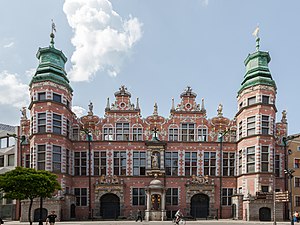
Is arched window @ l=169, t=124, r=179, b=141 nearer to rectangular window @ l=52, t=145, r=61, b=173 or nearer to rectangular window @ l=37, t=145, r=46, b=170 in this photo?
rectangular window @ l=52, t=145, r=61, b=173

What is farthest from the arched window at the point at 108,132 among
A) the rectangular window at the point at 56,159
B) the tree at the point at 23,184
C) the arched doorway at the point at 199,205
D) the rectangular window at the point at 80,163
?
the tree at the point at 23,184

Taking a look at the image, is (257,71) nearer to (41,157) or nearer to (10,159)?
(41,157)

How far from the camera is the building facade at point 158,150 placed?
175 ft

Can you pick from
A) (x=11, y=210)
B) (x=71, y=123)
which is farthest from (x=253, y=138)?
(x=11, y=210)

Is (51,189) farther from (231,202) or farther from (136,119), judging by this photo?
(231,202)

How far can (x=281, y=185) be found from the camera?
56469 mm

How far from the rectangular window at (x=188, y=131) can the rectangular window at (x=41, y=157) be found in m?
18.5

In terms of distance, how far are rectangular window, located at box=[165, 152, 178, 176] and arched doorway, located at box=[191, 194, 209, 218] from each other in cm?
423

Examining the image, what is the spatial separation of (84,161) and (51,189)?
618 inches

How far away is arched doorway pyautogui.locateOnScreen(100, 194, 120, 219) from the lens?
5644 cm

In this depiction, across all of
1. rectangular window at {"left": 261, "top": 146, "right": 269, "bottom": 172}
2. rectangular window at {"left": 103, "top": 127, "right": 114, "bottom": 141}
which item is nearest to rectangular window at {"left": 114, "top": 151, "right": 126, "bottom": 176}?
rectangular window at {"left": 103, "top": 127, "right": 114, "bottom": 141}

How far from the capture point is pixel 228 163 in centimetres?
5816

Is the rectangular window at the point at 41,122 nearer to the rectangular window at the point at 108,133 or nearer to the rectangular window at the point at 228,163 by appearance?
the rectangular window at the point at 108,133

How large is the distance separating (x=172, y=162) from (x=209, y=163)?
16.3ft
